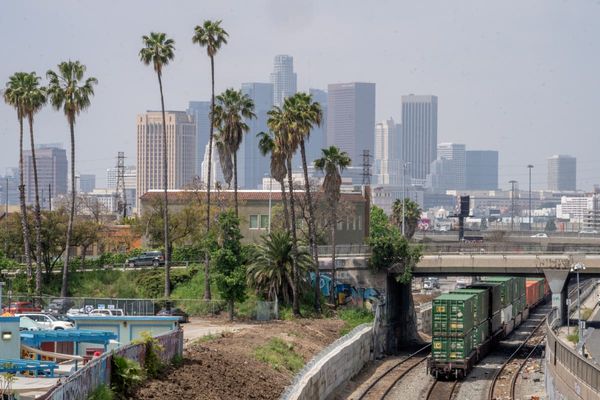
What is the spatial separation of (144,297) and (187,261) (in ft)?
30.1

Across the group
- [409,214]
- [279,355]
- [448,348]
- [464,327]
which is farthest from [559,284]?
[409,214]

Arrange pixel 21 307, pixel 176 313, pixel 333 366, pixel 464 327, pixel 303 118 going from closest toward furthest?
pixel 333 366
pixel 464 327
pixel 21 307
pixel 176 313
pixel 303 118

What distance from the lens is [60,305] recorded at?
69.8m

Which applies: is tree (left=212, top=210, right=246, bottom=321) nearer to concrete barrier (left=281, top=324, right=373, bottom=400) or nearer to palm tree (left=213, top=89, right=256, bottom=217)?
concrete barrier (left=281, top=324, right=373, bottom=400)

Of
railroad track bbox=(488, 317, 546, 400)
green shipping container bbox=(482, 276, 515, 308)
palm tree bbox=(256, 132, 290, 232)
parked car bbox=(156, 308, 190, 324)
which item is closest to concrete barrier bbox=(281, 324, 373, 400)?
railroad track bbox=(488, 317, 546, 400)

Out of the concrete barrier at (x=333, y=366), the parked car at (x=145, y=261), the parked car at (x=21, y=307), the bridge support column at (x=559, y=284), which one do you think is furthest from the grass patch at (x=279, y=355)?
the parked car at (x=145, y=261)

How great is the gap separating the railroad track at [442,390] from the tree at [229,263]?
13.9 m

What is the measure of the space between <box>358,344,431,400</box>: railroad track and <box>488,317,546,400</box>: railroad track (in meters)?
5.31

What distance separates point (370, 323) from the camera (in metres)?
75.4

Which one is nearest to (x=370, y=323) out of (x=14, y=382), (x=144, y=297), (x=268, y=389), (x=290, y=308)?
(x=290, y=308)

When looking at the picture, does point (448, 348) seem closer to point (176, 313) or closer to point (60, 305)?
point (176, 313)

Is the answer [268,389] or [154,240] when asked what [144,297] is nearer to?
[154,240]

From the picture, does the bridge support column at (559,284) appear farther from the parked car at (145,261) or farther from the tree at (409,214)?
the tree at (409,214)

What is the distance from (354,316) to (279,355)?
22781mm
